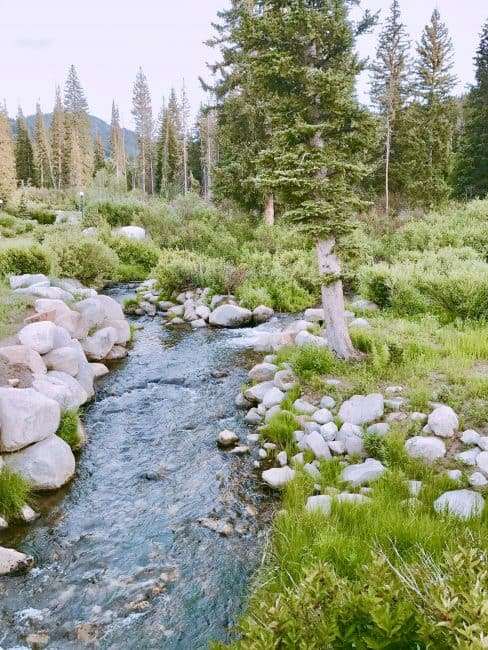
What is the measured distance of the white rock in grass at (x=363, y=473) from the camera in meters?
5.98

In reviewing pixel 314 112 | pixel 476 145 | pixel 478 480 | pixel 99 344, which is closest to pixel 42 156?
pixel 476 145

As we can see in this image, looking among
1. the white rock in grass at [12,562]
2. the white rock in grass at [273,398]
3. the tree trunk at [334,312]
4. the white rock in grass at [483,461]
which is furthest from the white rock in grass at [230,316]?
the white rock in grass at [12,562]

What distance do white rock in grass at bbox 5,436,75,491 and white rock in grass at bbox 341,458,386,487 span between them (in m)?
3.73

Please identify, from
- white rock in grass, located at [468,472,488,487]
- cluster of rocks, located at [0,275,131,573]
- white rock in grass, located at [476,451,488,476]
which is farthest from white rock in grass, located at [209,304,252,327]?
white rock in grass, located at [468,472,488,487]

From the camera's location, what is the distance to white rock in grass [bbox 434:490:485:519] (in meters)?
5.03

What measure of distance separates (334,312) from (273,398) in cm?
215

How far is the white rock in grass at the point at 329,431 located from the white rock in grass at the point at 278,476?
2.74 feet

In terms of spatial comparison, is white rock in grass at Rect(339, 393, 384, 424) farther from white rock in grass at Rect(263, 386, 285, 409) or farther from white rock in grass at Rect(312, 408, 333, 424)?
white rock in grass at Rect(263, 386, 285, 409)

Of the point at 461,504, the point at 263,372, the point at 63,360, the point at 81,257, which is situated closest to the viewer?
the point at 461,504

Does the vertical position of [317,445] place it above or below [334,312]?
below

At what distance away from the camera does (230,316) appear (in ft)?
48.0

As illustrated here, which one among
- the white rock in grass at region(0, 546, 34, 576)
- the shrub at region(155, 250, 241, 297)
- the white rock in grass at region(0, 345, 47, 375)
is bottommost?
the white rock in grass at region(0, 546, 34, 576)

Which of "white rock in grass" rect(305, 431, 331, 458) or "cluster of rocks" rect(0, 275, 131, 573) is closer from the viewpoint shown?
"cluster of rocks" rect(0, 275, 131, 573)

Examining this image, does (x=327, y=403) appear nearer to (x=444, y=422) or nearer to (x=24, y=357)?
(x=444, y=422)
